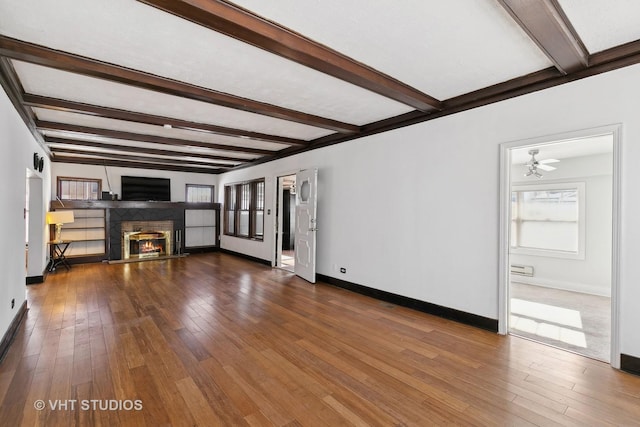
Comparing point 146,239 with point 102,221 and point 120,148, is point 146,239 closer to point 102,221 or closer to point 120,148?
point 102,221

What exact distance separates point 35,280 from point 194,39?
218 inches

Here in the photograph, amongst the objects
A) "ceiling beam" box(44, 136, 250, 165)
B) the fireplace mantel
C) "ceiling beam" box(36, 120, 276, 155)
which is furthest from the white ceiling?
the fireplace mantel

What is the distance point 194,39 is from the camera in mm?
2375

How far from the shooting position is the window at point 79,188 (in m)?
7.53

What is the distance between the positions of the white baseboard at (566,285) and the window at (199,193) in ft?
28.2

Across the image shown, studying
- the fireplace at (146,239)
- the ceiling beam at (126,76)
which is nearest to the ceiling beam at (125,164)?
the fireplace at (146,239)

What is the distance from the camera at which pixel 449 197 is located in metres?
3.77

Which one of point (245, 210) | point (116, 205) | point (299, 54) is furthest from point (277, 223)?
point (299, 54)

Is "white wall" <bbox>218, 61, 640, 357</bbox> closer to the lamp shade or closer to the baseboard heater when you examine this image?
the baseboard heater

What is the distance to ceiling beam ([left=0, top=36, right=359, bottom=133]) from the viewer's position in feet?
7.98

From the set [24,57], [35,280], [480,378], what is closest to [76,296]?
[35,280]

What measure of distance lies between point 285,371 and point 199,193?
8.23 m

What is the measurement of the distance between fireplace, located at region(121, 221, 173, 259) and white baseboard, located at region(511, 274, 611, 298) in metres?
8.56

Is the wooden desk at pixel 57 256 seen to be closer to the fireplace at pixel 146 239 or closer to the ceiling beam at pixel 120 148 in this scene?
the fireplace at pixel 146 239
